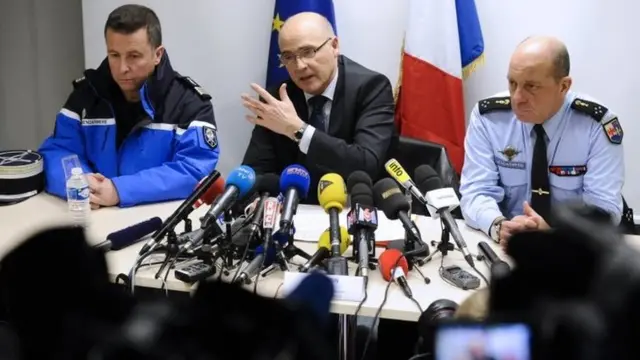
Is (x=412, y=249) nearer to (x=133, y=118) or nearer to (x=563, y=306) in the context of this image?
(x=133, y=118)

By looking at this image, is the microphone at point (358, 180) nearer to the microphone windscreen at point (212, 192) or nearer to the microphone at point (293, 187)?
the microphone at point (293, 187)

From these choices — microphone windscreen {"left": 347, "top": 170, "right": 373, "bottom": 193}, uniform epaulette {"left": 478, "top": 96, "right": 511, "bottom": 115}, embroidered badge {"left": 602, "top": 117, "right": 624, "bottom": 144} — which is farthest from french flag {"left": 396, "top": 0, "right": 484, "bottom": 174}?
microphone windscreen {"left": 347, "top": 170, "right": 373, "bottom": 193}

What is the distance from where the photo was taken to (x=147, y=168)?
8.07ft

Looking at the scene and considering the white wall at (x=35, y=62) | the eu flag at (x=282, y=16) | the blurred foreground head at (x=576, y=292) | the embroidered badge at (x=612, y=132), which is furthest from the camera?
the white wall at (x=35, y=62)

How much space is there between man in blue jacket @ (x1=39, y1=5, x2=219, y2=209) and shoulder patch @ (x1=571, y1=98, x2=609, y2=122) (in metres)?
1.22

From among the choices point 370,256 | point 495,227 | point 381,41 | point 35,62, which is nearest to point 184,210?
point 370,256

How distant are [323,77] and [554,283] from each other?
2.23 metres

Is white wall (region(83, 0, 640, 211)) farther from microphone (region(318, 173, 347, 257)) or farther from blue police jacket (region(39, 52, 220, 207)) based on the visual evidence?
microphone (region(318, 173, 347, 257))

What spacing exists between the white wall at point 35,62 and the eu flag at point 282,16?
1.09 meters

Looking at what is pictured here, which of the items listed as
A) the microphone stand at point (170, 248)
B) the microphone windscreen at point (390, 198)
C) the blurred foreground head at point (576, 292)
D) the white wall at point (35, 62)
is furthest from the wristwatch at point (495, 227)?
the white wall at point (35, 62)

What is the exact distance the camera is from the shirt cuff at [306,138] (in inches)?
93.1

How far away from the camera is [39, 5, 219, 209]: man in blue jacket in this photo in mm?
2416

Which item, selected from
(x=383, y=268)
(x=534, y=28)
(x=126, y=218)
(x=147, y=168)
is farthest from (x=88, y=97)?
(x=534, y=28)

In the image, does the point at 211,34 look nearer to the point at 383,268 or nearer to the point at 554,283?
the point at 383,268
